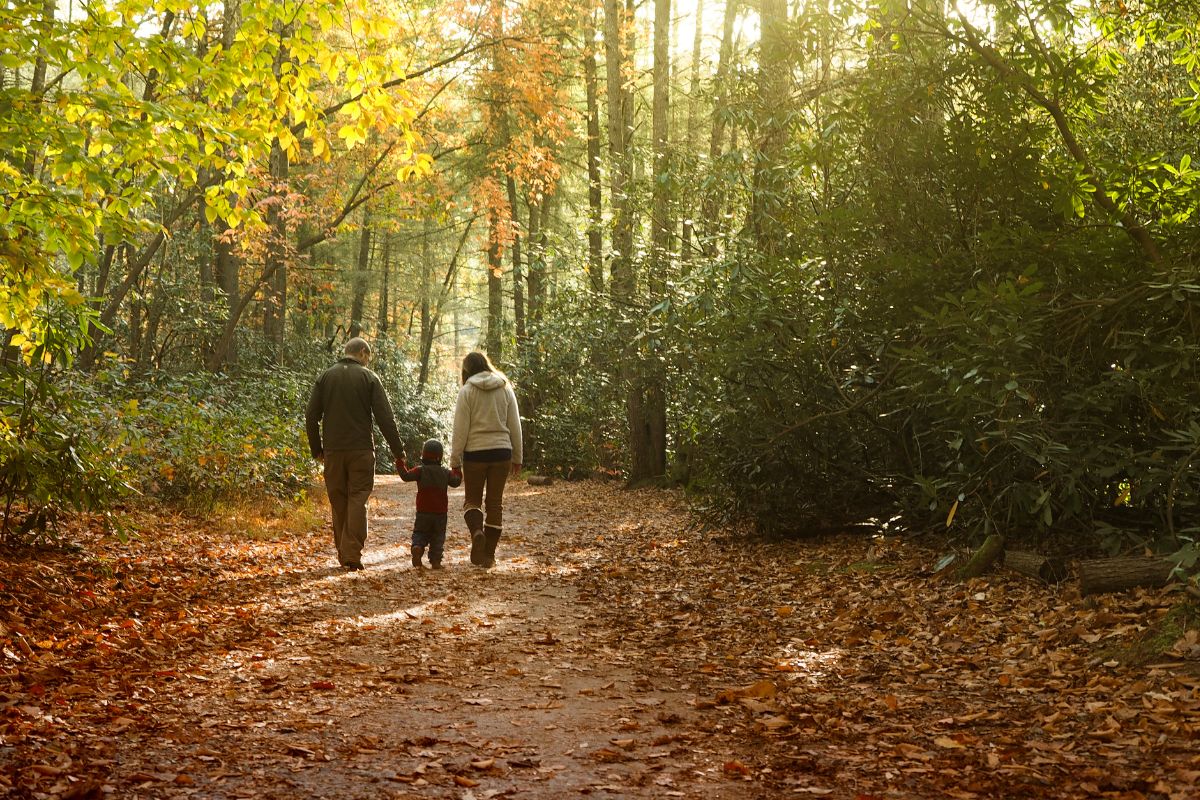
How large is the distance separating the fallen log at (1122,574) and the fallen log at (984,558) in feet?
3.30

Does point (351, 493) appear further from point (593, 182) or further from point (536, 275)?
point (536, 275)

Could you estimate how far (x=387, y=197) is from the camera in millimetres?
18812

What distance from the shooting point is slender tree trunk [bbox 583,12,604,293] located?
63.6 ft

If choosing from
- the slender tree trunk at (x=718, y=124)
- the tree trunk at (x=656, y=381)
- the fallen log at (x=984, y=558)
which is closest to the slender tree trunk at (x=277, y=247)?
the slender tree trunk at (x=718, y=124)

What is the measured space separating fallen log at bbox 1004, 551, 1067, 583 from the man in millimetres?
5552

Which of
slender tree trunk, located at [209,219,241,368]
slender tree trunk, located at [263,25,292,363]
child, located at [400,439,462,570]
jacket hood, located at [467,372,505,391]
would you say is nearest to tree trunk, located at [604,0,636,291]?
slender tree trunk, located at [263,25,292,363]

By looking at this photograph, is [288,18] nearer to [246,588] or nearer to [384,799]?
[246,588]

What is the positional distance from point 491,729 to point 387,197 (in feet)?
51.2

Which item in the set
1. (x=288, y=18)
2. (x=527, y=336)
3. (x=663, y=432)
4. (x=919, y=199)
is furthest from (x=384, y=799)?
(x=527, y=336)

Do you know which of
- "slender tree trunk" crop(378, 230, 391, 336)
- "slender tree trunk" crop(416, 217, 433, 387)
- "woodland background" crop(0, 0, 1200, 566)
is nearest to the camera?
"woodland background" crop(0, 0, 1200, 566)

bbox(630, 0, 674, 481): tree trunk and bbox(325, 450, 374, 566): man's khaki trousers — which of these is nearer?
bbox(325, 450, 374, 566): man's khaki trousers

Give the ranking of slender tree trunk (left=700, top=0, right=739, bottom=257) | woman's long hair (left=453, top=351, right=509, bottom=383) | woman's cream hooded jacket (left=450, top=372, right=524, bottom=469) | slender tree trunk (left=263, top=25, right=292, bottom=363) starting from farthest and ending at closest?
1. slender tree trunk (left=263, top=25, right=292, bottom=363)
2. slender tree trunk (left=700, top=0, right=739, bottom=257)
3. woman's long hair (left=453, top=351, right=509, bottom=383)
4. woman's cream hooded jacket (left=450, top=372, right=524, bottom=469)

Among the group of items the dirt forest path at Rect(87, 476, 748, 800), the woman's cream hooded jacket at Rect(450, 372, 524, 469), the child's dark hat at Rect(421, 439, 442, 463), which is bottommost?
the dirt forest path at Rect(87, 476, 748, 800)

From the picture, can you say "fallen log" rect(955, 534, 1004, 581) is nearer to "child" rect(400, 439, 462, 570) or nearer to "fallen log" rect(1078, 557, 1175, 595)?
"fallen log" rect(1078, 557, 1175, 595)
